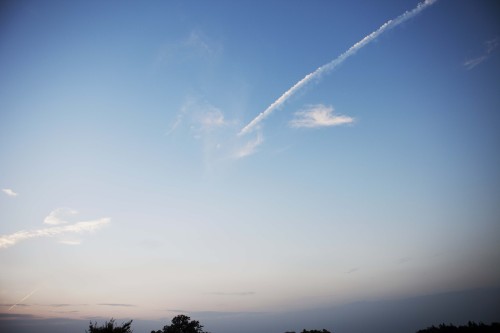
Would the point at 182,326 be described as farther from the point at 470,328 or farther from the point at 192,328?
the point at 470,328

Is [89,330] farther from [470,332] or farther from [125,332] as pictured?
[470,332]

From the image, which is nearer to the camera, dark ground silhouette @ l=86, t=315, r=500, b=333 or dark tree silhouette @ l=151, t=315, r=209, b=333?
dark ground silhouette @ l=86, t=315, r=500, b=333

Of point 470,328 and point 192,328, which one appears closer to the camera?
point 470,328

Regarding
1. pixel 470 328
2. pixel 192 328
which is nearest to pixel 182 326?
pixel 192 328

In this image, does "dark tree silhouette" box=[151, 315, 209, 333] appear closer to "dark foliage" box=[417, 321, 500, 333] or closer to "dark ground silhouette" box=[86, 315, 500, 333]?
"dark ground silhouette" box=[86, 315, 500, 333]

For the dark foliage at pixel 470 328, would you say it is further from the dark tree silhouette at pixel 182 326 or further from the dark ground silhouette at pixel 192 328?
the dark tree silhouette at pixel 182 326

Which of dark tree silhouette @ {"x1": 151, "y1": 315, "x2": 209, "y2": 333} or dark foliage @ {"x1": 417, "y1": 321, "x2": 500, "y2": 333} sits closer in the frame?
dark foliage @ {"x1": 417, "y1": 321, "x2": 500, "y2": 333}

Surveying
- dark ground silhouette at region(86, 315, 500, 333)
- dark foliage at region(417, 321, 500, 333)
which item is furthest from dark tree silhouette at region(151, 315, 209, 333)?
dark foliage at region(417, 321, 500, 333)

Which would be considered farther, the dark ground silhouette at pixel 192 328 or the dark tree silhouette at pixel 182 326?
the dark tree silhouette at pixel 182 326

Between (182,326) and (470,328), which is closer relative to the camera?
(470,328)

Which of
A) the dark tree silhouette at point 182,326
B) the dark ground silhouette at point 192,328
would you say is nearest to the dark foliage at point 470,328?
the dark ground silhouette at point 192,328

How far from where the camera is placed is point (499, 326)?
42812mm

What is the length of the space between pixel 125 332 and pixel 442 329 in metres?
59.2

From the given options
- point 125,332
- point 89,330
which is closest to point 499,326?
point 125,332
